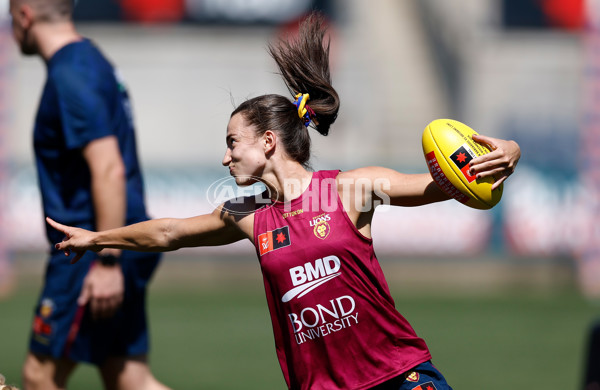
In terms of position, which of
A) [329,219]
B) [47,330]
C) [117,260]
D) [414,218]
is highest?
[329,219]

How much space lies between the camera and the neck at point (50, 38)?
4.39m

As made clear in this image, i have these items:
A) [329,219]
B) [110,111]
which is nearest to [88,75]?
[110,111]

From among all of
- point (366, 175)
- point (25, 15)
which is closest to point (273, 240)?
point (366, 175)

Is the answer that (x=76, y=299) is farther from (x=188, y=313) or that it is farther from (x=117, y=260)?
(x=188, y=313)

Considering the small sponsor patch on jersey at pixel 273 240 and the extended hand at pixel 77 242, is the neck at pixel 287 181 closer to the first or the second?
the small sponsor patch on jersey at pixel 273 240

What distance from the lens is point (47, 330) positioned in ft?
13.8

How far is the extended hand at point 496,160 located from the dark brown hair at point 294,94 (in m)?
0.66

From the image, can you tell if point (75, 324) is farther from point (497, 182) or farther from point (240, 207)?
point (497, 182)

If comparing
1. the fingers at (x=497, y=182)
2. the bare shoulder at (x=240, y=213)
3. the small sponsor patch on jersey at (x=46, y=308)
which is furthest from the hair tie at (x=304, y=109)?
the small sponsor patch on jersey at (x=46, y=308)

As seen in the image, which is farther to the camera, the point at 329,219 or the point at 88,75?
the point at 88,75

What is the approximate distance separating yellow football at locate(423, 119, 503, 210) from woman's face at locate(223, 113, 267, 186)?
2.27 feet

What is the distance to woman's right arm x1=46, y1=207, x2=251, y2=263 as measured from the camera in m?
3.56

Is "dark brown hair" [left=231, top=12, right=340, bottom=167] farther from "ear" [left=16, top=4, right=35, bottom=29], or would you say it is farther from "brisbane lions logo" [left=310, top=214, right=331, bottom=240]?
"ear" [left=16, top=4, right=35, bottom=29]

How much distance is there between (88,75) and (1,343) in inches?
206
